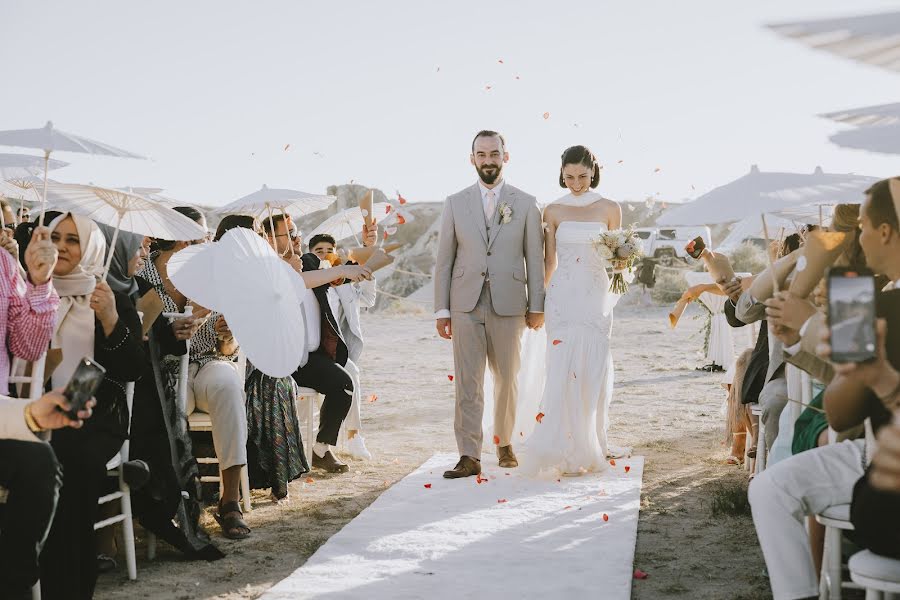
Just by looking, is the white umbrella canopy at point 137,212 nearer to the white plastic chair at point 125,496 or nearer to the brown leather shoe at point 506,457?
the white plastic chair at point 125,496

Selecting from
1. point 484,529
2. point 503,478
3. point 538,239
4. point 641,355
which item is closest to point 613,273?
point 538,239

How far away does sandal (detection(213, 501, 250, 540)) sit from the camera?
5.48 m

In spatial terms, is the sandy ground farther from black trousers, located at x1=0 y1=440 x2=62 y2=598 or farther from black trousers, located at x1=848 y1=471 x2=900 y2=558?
black trousers, located at x1=848 y1=471 x2=900 y2=558

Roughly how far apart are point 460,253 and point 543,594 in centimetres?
347

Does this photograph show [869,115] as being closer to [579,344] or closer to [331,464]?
[579,344]

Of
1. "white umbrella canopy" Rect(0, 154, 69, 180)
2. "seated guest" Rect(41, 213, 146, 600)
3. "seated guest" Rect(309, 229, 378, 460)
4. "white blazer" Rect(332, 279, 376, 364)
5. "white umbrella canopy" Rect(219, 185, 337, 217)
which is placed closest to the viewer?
"seated guest" Rect(41, 213, 146, 600)

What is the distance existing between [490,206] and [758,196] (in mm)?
3259

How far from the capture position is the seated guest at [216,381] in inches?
216

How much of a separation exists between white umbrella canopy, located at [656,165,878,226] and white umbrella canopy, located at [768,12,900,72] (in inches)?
49.4

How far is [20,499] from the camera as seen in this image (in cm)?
362

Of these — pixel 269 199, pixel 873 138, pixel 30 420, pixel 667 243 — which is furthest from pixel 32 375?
pixel 667 243

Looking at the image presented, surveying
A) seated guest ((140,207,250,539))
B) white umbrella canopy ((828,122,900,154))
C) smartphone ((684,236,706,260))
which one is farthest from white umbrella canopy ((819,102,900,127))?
seated guest ((140,207,250,539))

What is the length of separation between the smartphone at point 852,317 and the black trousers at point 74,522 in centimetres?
310

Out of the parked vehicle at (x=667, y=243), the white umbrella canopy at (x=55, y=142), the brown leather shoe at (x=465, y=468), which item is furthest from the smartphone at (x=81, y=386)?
the parked vehicle at (x=667, y=243)
